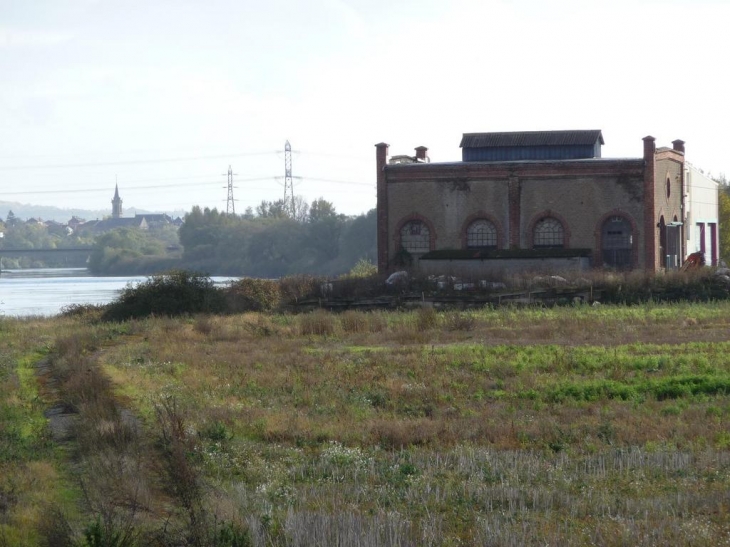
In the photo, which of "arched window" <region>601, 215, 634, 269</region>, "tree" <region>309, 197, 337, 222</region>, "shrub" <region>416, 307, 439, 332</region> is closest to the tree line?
"tree" <region>309, 197, 337, 222</region>

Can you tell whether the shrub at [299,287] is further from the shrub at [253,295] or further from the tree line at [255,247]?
the tree line at [255,247]

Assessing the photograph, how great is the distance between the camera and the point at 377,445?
12969 mm

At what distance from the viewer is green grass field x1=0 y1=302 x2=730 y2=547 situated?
350 inches

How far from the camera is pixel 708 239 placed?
63469mm

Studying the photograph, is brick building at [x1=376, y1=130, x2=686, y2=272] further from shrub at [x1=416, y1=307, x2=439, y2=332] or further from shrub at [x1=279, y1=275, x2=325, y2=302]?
shrub at [x1=416, y1=307, x2=439, y2=332]

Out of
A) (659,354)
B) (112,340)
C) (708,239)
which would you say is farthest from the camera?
(708,239)

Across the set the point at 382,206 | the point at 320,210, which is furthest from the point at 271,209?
the point at 382,206

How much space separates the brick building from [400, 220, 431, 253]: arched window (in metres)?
0.05

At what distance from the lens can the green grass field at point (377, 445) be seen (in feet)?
29.2

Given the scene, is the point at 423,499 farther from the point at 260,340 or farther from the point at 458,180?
the point at 458,180

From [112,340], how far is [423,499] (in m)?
21.8

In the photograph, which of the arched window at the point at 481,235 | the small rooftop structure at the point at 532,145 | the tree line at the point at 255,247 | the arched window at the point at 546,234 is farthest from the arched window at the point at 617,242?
the tree line at the point at 255,247

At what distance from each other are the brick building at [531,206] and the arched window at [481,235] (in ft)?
0.16

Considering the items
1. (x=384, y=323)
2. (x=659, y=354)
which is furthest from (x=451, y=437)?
(x=384, y=323)
